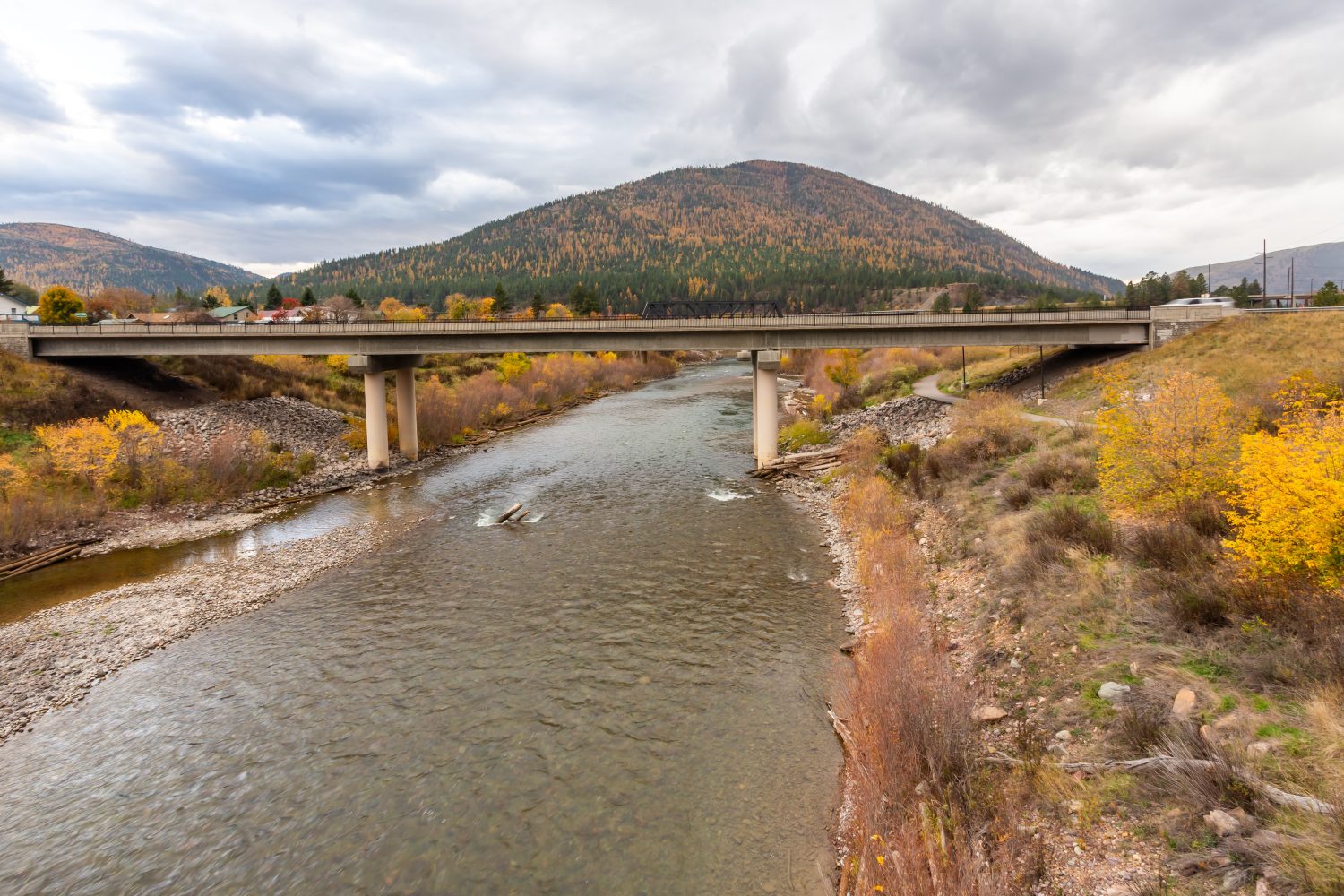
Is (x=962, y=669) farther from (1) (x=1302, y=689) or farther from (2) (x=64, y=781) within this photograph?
(2) (x=64, y=781)

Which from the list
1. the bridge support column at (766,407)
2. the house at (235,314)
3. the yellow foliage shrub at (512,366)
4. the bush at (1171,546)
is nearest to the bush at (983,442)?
the bridge support column at (766,407)

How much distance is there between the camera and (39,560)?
24562mm

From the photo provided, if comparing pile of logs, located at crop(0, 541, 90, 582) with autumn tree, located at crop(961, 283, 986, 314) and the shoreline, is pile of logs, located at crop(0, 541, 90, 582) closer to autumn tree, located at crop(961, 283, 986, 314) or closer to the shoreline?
the shoreline

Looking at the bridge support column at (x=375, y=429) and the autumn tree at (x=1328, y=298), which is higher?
the autumn tree at (x=1328, y=298)

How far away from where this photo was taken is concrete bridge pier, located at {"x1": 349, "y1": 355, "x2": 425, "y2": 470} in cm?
4231

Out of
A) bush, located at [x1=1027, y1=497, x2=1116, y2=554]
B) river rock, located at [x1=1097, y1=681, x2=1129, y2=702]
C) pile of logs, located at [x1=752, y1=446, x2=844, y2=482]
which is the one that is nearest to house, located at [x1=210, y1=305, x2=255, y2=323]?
pile of logs, located at [x1=752, y1=446, x2=844, y2=482]

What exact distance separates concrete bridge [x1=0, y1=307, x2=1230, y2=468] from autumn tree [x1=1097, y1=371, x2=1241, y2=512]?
22590 mm

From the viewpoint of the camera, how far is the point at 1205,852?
291 inches

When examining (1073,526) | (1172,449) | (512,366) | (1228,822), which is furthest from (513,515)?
(512,366)

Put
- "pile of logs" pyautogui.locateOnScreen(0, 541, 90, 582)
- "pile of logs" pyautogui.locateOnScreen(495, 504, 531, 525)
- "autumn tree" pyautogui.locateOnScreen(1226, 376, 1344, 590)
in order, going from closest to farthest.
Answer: "autumn tree" pyautogui.locateOnScreen(1226, 376, 1344, 590) → "pile of logs" pyautogui.locateOnScreen(0, 541, 90, 582) → "pile of logs" pyautogui.locateOnScreen(495, 504, 531, 525)

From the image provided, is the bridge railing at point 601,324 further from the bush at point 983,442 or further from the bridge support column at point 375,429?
the bush at point 983,442

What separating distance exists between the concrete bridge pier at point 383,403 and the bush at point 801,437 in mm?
28660

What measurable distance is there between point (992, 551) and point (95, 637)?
95.0 feet

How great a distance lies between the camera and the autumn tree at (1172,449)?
1559 cm
